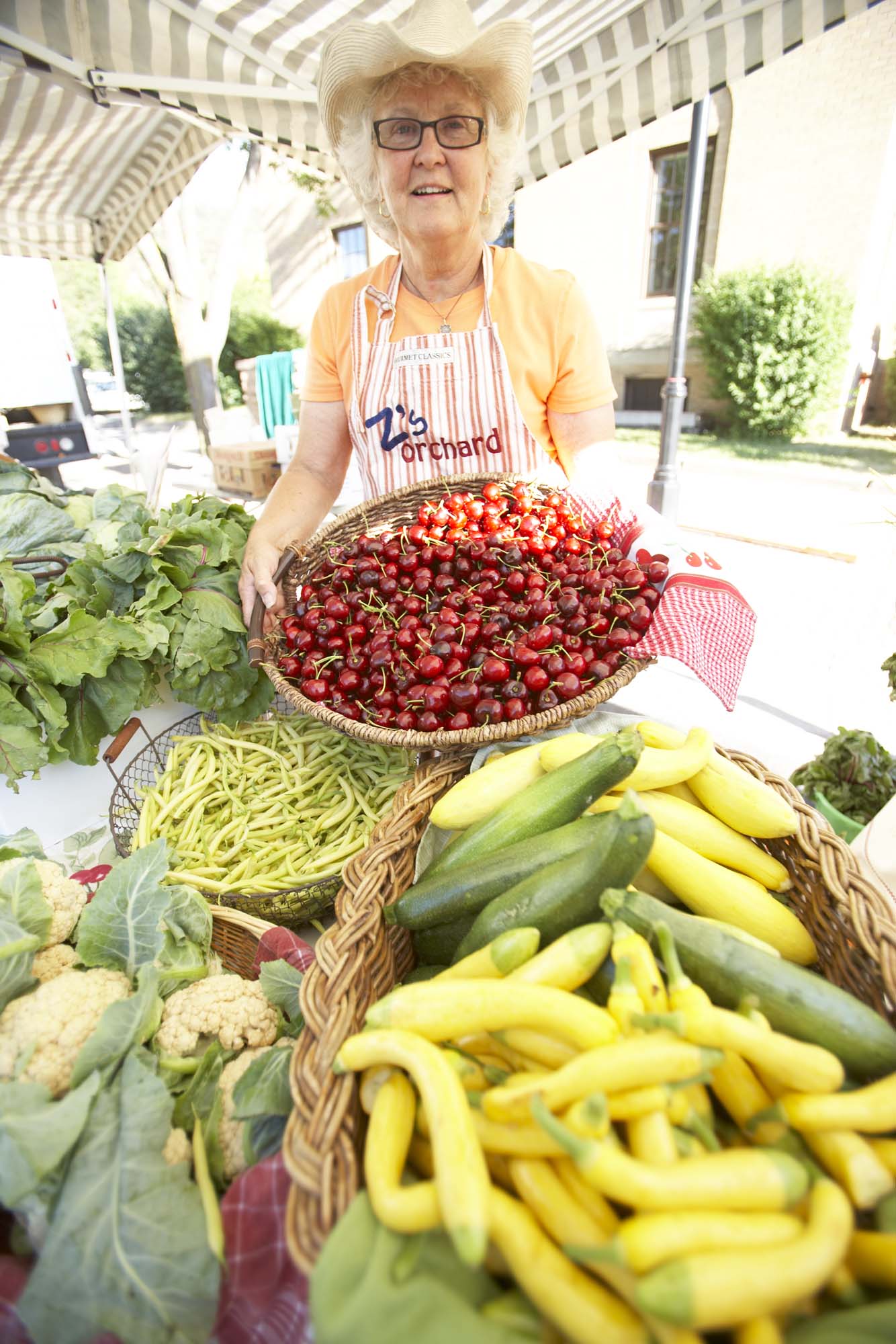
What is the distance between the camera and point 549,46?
3.74 metres

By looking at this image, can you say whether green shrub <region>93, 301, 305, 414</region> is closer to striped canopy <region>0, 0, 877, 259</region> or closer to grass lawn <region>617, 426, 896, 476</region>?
grass lawn <region>617, 426, 896, 476</region>

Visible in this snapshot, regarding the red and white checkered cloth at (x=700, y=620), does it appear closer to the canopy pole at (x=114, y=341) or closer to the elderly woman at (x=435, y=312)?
the elderly woman at (x=435, y=312)

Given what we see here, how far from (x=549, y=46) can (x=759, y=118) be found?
1016cm

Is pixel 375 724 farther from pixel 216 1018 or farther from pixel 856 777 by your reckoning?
pixel 856 777

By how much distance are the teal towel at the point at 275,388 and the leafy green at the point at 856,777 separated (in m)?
9.28

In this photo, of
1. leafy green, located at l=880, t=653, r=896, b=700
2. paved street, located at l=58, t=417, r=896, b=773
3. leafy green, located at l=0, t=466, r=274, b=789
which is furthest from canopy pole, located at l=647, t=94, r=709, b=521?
leafy green, located at l=0, t=466, r=274, b=789

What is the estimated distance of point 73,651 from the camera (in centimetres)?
193

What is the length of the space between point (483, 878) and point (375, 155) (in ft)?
8.81

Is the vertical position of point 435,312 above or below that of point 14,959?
above

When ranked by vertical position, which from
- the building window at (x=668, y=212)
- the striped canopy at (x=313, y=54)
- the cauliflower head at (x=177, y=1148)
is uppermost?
the building window at (x=668, y=212)

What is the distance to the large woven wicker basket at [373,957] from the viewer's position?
0.87 meters

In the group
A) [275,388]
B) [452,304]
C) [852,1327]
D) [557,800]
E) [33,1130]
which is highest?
[452,304]

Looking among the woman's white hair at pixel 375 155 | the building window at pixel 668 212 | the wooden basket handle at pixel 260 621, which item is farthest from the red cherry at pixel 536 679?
the building window at pixel 668 212

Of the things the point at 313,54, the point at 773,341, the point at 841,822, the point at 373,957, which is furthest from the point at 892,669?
the point at 773,341
